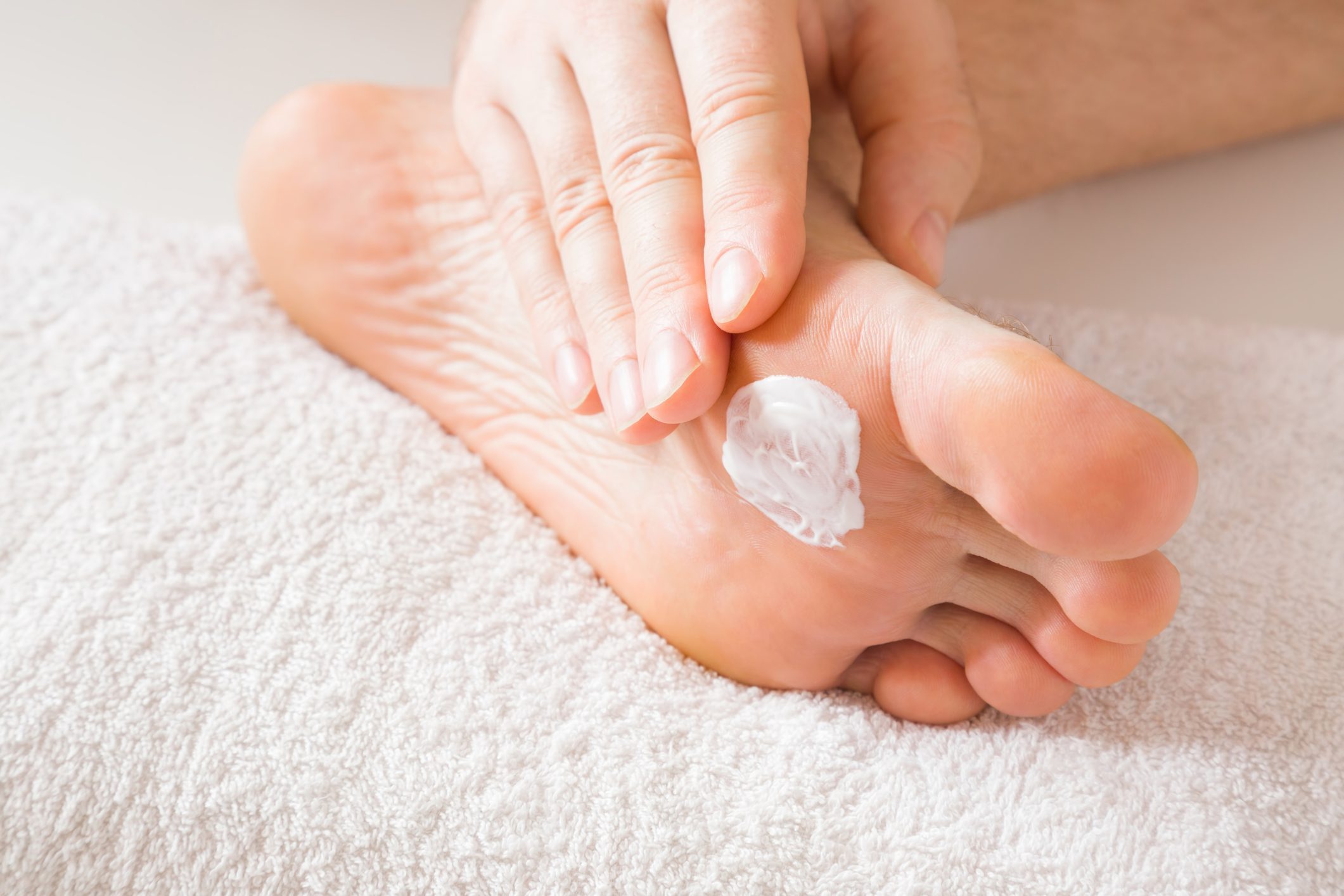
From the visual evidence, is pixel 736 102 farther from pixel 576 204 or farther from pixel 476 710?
pixel 476 710

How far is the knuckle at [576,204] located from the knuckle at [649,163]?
0.10 feet

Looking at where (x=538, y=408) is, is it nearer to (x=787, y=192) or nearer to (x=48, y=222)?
(x=787, y=192)

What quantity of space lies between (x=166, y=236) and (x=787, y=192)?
0.70 meters

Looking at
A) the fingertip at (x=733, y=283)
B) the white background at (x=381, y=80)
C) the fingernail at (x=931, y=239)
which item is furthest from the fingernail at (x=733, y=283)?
the white background at (x=381, y=80)

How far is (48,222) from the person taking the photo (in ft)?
3.20

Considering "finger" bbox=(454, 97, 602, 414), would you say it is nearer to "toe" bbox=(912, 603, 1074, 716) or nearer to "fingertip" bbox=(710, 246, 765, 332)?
"fingertip" bbox=(710, 246, 765, 332)

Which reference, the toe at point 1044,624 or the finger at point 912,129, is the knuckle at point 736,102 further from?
the toe at point 1044,624

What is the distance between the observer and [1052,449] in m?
0.46

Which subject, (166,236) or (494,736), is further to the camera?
(166,236)

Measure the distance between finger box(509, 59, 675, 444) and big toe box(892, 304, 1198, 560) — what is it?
19cm

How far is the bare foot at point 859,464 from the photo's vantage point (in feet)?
1.55

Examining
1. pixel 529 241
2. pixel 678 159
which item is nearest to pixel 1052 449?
pixel 678 159

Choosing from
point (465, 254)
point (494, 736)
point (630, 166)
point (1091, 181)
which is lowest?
point (1091, 181)

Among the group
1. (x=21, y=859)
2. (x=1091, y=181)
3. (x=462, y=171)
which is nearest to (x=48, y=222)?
(x=462, y=171)
